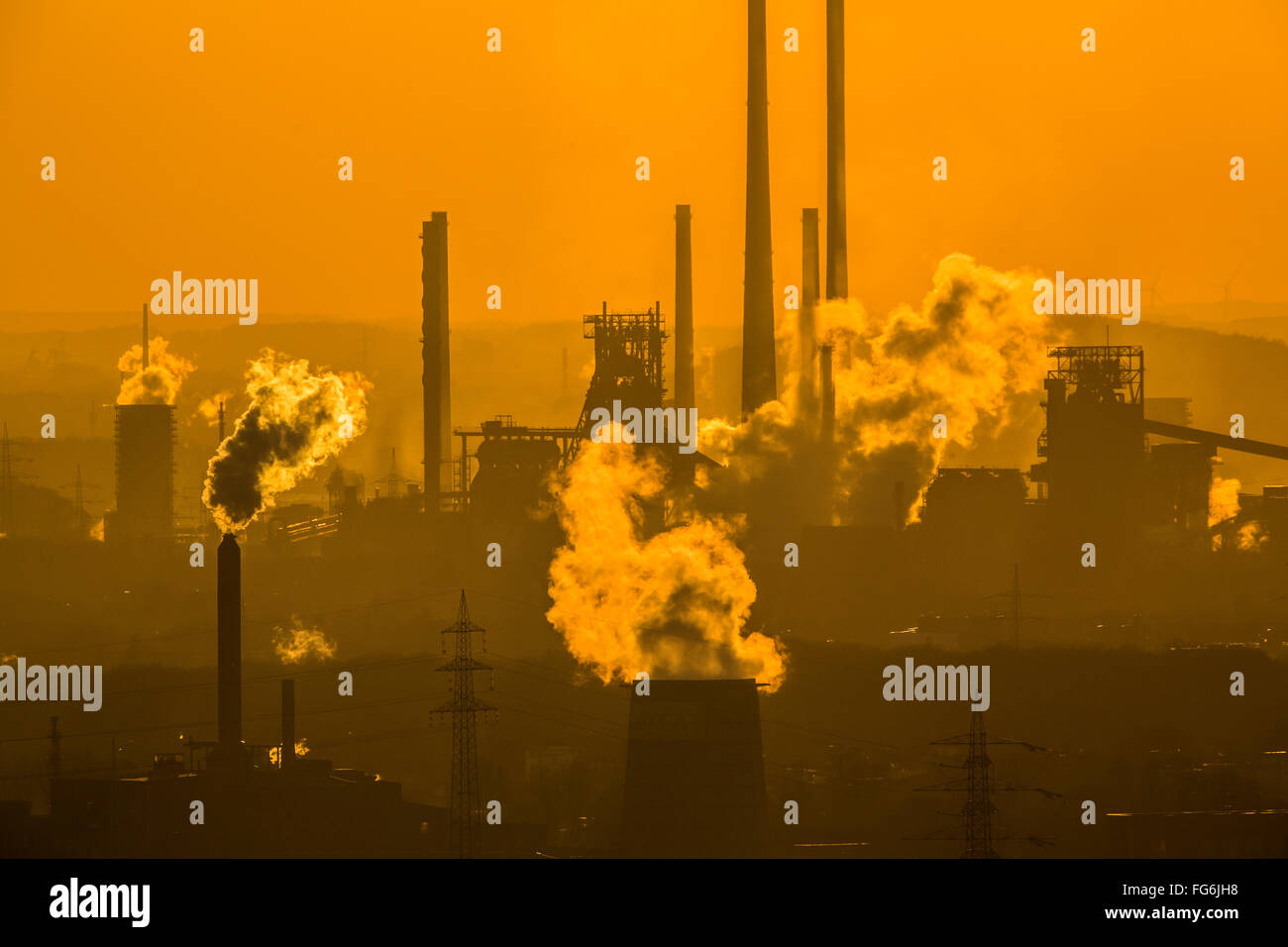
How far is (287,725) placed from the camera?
1989 inches

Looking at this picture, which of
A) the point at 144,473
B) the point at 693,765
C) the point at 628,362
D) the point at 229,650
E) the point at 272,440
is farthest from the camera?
the point at 144,473

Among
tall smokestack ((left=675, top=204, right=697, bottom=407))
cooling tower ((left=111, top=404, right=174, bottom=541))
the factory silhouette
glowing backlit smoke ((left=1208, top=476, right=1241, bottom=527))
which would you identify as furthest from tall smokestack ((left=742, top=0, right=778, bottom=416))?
cooling tower ((left=111, top=404, right=174, bottom=541))

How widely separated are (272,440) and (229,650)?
6444 mm

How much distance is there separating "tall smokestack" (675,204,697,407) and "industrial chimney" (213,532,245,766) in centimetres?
3668

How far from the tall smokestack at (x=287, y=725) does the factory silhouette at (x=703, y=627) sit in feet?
0.43

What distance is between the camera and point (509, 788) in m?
57.9

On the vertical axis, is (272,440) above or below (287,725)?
above

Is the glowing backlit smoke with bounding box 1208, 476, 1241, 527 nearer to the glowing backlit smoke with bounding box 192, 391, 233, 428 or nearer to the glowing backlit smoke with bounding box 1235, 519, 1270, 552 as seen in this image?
the glowing backlit smoke with bounding box 1235, 519, 1270, 552

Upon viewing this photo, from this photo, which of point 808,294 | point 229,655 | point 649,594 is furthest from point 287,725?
point 808,294

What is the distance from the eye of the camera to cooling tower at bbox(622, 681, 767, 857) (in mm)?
38812

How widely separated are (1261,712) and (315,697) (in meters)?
29.1

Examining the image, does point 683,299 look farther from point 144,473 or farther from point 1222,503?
point 144,473

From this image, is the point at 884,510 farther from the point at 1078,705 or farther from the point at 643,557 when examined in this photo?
the point at 643,557

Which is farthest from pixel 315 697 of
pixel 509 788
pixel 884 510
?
pixel 884 510
